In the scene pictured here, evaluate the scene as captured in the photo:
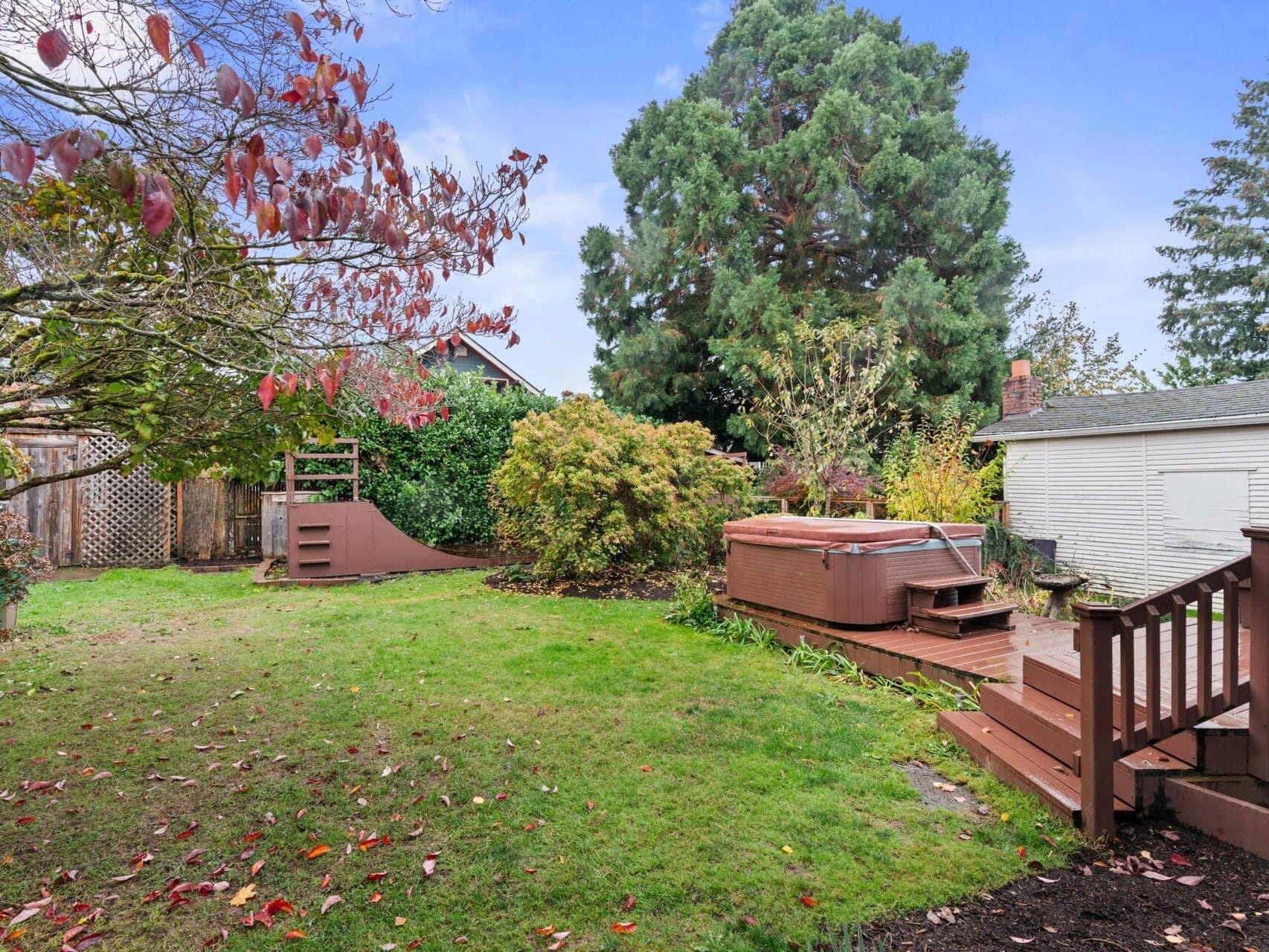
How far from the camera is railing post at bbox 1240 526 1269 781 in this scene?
260 cm

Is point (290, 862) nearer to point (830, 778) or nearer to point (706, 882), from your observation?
point (706, 882)

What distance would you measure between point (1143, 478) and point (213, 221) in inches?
490

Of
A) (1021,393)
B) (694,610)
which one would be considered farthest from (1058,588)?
(1021,393)

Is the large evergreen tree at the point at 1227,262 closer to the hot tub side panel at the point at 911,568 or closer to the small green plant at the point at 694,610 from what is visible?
the hot tub side panel at the point at 911,568

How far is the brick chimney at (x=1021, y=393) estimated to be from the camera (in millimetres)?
12656

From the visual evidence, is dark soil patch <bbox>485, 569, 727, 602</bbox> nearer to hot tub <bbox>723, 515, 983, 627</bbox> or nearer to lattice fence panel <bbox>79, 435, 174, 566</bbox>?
hot tub <bbox>723, 515, 983, 627</bbox>

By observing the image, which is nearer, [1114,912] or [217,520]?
[1114,912]

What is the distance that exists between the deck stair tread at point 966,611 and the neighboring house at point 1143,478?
6.71 m

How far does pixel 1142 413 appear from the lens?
10469mm

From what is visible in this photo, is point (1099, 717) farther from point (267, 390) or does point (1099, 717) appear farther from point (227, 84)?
point (227, 84)

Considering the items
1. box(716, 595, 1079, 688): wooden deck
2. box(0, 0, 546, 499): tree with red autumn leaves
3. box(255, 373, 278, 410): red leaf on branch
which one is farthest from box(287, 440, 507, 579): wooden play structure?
box(255, 373, 278, 410): red leaf on branch

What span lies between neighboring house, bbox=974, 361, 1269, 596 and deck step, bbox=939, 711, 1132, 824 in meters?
8.50

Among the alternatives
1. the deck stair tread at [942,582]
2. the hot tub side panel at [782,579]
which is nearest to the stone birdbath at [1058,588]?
the deck stair tread at [942,582]

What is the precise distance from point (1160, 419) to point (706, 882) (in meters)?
11.1
